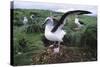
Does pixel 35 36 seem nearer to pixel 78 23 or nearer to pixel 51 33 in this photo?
pixel 51 33

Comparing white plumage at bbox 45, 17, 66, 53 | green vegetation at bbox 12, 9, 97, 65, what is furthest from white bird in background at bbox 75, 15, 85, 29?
white plumage at bbox 45, 17, 66, 53

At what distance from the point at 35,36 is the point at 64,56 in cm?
44

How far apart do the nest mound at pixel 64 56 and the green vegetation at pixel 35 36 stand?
0.04ft

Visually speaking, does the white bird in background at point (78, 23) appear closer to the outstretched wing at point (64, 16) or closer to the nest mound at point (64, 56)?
the outstretched wing at point (64, 16)

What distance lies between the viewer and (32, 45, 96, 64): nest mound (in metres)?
2.29

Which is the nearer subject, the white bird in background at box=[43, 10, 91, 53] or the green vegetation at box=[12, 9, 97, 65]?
the green vegetation at box=[12, 9, 97, 65]

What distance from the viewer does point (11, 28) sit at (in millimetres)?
2168

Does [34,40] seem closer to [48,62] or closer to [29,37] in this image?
[29,37]

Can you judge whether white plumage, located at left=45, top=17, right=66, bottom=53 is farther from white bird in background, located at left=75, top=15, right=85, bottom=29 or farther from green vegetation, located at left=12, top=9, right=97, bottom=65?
white bird in background, located at left=75, top=15, right=85, bottom=29

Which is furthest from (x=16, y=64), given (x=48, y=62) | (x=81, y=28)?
(x=81, y=28)

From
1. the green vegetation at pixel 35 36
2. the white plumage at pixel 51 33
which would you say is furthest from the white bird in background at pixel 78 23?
the white plumage at pixel 51 33

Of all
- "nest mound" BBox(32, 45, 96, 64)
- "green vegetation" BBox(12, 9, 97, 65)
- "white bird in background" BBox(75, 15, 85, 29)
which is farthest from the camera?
"white bird in background" BBox(75, 15, 85, 29)

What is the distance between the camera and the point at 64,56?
7.84 ft

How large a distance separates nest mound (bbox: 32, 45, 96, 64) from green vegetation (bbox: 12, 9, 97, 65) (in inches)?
0.4
